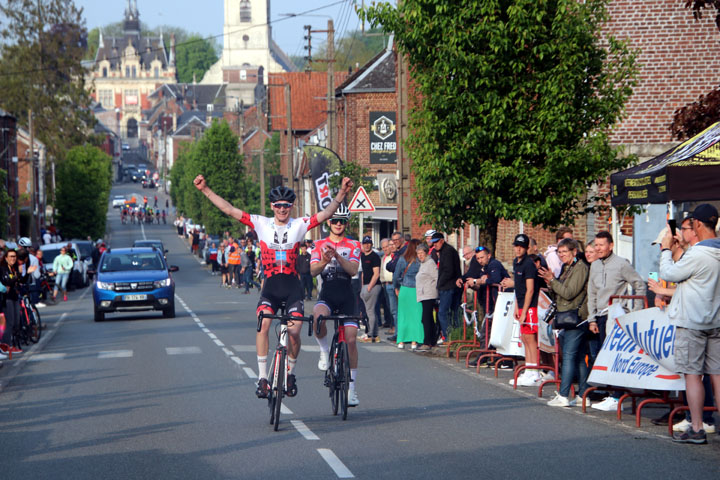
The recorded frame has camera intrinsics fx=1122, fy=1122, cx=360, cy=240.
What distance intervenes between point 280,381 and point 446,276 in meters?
8.44

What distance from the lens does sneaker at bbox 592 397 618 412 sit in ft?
37.3

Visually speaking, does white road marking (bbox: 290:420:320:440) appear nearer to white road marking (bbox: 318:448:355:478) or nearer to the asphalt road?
the asphalt road

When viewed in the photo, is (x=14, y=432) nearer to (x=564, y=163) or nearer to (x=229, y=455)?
(x=229, y=455)

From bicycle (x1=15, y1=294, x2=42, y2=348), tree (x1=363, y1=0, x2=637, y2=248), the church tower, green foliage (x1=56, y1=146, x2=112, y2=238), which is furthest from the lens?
the church tower

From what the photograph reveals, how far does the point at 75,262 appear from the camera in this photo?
49312mm

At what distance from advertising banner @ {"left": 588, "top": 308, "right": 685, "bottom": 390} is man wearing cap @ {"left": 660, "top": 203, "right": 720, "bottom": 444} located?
672mm

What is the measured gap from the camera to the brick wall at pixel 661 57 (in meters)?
25.2

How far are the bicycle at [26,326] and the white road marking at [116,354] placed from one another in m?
1.91

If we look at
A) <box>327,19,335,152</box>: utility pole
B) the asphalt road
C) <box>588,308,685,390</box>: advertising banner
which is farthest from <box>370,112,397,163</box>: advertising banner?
<box>588,308,685,390</box>: advertising banner

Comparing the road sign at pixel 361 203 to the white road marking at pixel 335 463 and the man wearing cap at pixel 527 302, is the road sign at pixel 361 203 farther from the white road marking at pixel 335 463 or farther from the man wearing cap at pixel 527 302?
the white road marking at pixel 335 463

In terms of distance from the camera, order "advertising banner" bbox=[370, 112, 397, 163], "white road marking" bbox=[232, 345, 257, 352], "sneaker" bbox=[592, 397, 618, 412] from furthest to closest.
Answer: "advertising banner" bbox=[370, 112, 397, 163] → "white road marking" bbox=[232, 345, 257, 352] → "sneaker" bbox=[592, 397, 618, 412]

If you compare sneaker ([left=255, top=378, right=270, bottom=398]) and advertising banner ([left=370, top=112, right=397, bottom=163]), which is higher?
advertising banner ([left=370, top=112, right=397, bottom=163])

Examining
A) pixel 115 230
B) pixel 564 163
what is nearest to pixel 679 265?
pixel 564 163

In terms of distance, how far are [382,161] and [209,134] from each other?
1602 inches
